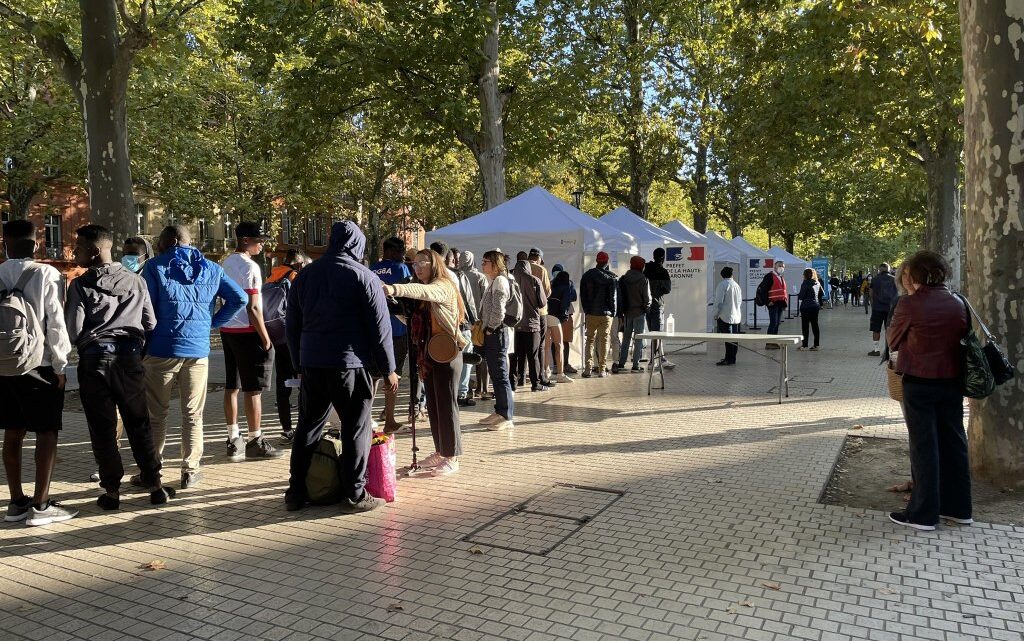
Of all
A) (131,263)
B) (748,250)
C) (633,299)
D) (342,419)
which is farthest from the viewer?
(748,250)

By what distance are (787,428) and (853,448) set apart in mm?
1024

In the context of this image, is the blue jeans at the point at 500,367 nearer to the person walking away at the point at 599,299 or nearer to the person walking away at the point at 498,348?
the person walking away at the point at 498,348

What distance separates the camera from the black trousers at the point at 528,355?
35.3 ft

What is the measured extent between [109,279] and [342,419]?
1.82 meters

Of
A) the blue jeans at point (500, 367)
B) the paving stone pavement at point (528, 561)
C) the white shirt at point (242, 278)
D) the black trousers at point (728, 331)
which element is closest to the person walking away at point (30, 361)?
the paving stone pavement at point (528, 561)

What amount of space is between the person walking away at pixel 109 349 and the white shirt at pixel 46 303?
0.35 ft

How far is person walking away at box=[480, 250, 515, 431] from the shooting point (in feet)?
26.9

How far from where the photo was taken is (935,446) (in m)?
4.94

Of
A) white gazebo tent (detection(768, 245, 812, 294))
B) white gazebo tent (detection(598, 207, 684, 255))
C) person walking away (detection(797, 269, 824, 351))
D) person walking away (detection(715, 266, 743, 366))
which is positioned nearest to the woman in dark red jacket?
person walking away (detection(715, 266, 743, 366))

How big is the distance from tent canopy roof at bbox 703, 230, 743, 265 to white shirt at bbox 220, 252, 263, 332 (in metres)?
17.6

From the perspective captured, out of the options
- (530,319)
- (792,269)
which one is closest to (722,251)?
(792,269)

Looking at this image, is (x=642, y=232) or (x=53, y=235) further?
(x=53, y=235)

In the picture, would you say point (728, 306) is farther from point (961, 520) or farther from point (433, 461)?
point (961, 520)

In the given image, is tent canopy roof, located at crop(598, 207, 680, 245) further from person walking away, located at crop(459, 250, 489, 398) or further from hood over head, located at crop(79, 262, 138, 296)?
hood over head, located at crop(79, 262, 138, 296)
